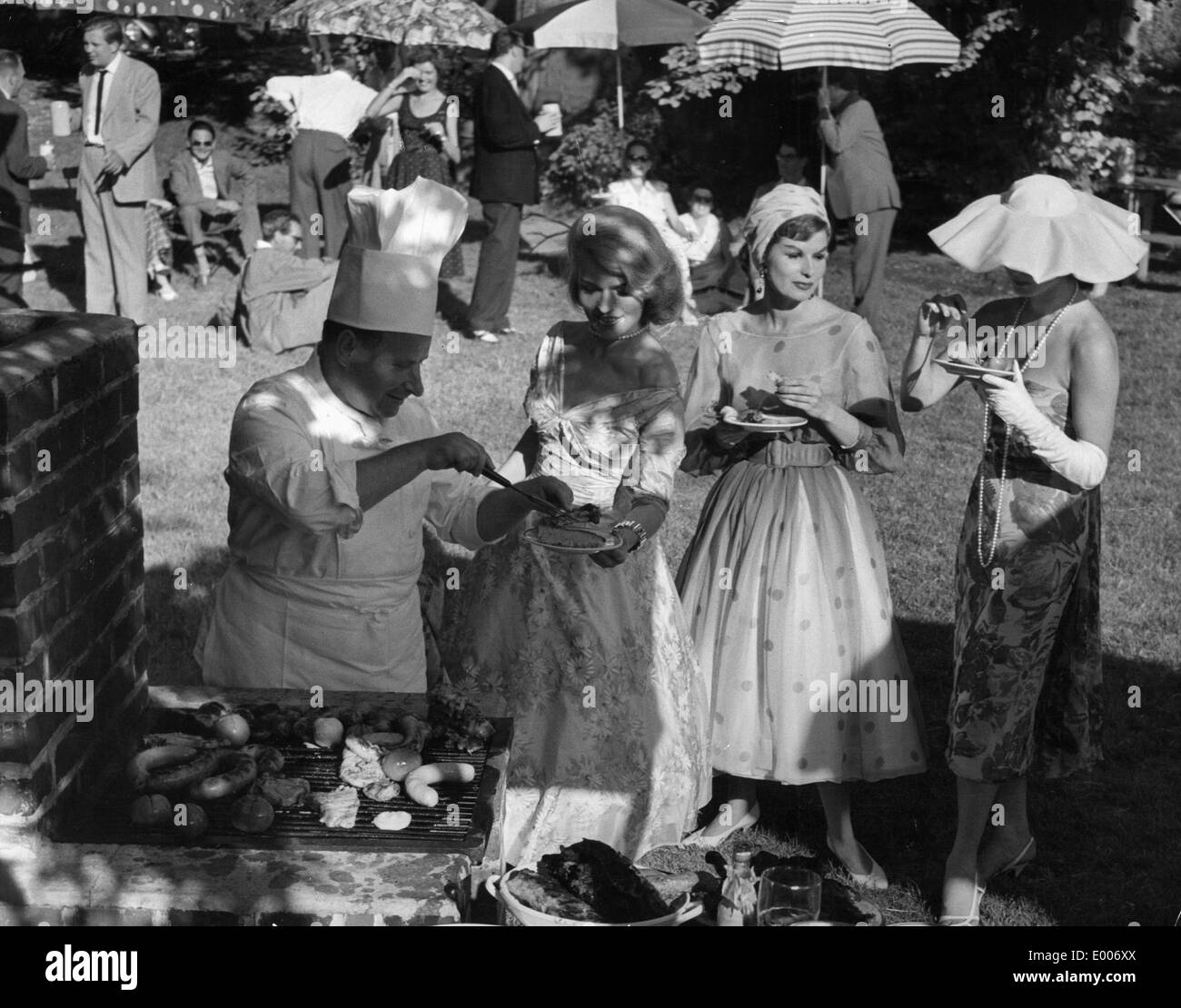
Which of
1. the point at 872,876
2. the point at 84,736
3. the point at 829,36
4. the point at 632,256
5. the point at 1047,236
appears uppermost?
the point at 829,36

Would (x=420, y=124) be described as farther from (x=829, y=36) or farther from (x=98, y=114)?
(x=829, y=36)

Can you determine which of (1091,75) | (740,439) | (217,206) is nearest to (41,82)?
(217,206)

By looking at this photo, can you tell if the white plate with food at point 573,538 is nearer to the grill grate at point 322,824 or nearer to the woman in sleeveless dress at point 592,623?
the woman in sleeveless dress at point 592,623

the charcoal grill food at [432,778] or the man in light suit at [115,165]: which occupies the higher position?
the man in light suit at [115,165]

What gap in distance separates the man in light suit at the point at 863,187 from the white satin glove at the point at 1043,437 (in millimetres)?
7893

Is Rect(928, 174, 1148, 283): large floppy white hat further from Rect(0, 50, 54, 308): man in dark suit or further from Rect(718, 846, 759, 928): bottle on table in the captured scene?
Rect(0, 50, 54, 308): man in dark suit

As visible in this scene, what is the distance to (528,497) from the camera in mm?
3631

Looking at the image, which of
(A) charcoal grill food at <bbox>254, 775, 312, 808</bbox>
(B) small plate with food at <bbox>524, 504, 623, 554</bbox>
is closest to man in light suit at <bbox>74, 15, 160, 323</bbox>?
(B) small plate with food at <bbox>524, 504, 623, 554</bbox>

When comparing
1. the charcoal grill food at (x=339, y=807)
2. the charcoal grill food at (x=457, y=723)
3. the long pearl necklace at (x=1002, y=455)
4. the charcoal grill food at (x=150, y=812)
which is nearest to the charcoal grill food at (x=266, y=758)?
the charcoal grill food at (x=339, y=807)

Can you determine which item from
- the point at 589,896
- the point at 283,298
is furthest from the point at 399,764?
the point at 283,298

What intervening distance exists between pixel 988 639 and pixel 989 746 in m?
0.32

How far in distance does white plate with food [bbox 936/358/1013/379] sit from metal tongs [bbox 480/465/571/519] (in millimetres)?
1136

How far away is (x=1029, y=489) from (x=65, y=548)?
8.87 ft

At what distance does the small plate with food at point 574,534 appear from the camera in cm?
388
